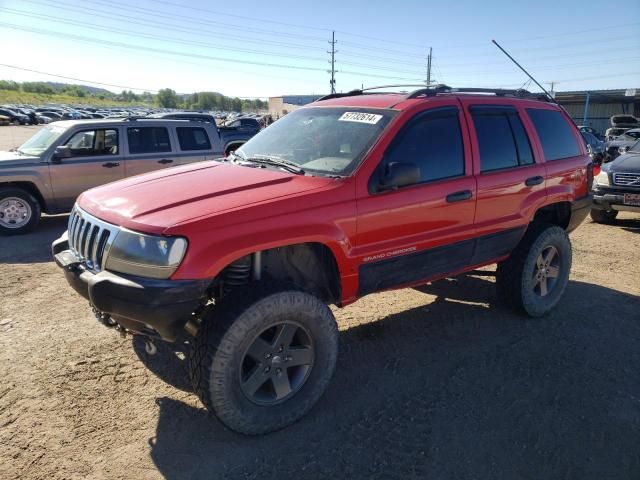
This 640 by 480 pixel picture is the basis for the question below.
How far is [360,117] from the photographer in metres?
3.60

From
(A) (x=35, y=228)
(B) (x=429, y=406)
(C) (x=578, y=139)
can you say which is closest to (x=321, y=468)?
(B) (x=429, y=406)

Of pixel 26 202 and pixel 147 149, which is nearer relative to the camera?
pixel 26 202

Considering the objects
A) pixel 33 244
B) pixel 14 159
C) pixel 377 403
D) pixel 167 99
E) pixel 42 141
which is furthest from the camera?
pixel 167 99

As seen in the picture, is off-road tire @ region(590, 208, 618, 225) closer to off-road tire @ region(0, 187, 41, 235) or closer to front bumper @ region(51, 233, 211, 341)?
front bumper @ region(51, 233, 211, 341)

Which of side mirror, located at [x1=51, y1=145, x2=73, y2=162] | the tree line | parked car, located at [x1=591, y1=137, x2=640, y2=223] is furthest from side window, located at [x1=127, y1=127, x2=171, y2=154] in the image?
the tree line

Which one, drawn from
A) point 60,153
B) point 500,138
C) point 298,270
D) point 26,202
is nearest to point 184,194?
point 298,270

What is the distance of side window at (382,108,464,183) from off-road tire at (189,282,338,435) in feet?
3.88

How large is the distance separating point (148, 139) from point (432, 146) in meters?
6.41

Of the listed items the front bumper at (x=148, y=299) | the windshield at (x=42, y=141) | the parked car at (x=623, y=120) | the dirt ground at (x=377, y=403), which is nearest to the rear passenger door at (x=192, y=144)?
the windshield at (x=42, y=141)

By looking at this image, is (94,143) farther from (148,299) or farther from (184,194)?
(148,299)

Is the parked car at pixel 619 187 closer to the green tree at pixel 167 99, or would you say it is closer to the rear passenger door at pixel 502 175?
the rear passenger door at pixel 502 175

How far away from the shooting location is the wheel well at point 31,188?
24.5 ft

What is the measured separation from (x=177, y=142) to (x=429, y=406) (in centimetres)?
721

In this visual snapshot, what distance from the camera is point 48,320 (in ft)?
14.2
